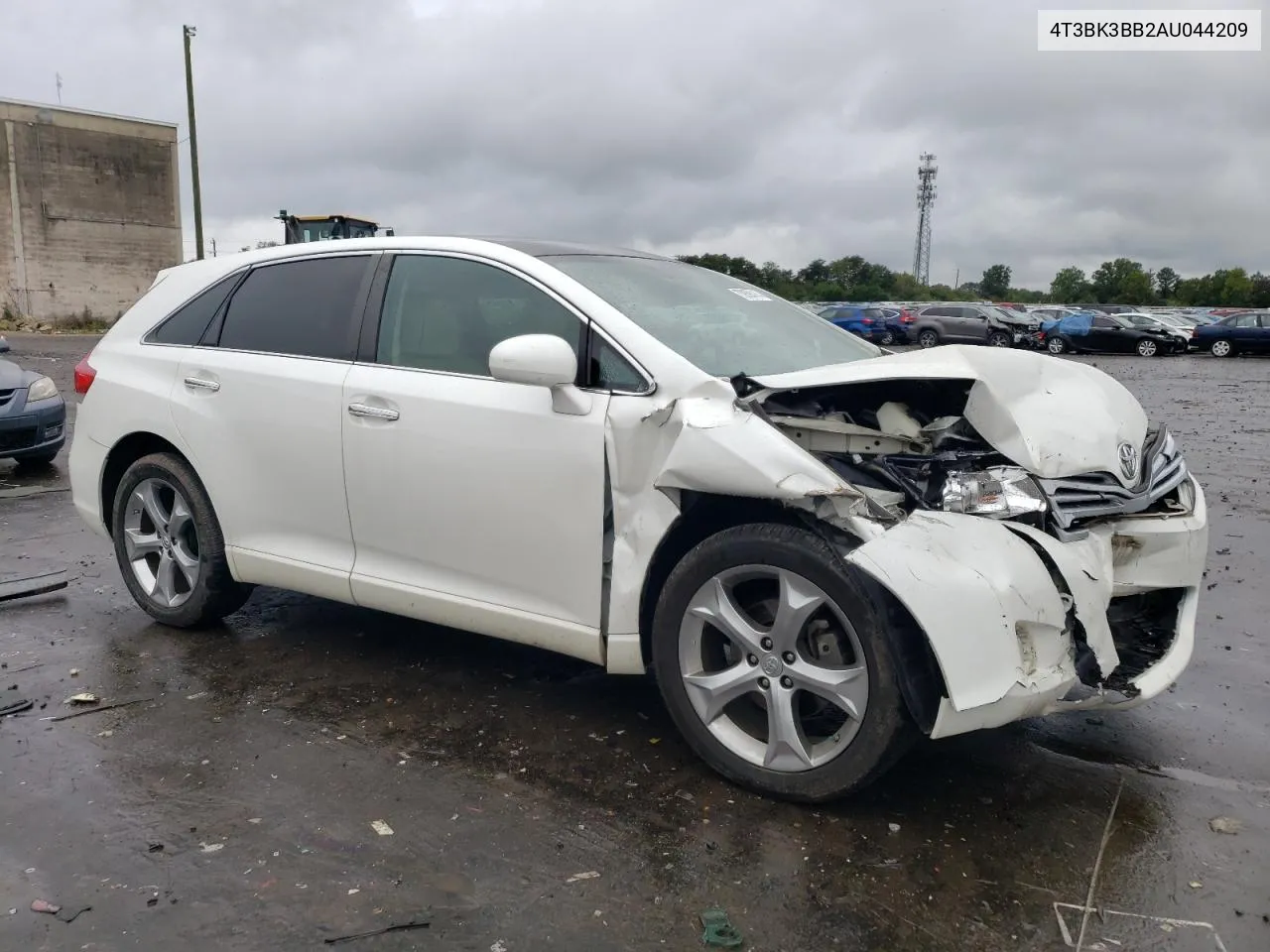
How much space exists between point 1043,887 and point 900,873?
0.37 metres

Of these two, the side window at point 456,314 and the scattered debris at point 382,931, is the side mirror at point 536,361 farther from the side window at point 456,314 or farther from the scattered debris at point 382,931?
the scattered debris at point 382,931

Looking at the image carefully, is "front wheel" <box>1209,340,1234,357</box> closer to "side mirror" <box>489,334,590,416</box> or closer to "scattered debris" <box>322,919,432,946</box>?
"side mirror" <box>489,334,590,416</box>

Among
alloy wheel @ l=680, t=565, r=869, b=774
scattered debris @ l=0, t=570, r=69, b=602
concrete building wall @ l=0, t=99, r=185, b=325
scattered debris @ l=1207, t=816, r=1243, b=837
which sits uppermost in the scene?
concrete building wall @ l=0, t=99, r=185, b=325

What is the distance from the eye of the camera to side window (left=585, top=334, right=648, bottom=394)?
3.39m

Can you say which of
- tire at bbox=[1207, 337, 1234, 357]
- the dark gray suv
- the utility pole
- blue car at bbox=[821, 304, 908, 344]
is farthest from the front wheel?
the utility pole

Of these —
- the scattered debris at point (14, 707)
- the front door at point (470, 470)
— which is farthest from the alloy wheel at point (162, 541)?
the front door at point (470, 470)

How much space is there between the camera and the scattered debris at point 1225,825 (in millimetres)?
3033

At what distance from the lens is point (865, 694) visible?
2.94 meters

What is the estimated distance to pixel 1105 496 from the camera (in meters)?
3.12

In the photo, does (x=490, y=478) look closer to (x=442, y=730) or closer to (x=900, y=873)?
(x=442, y=730)

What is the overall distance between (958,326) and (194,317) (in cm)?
3360

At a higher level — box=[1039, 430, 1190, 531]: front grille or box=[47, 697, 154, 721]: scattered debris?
box=[1039, 430, 1190, 531]: front grille

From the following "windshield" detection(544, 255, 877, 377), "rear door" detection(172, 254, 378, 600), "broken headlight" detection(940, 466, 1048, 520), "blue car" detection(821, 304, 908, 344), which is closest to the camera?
"broken headlight" detection(940, 466, 1048, 520)

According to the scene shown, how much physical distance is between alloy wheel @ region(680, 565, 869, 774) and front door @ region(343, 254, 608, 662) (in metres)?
0.40
